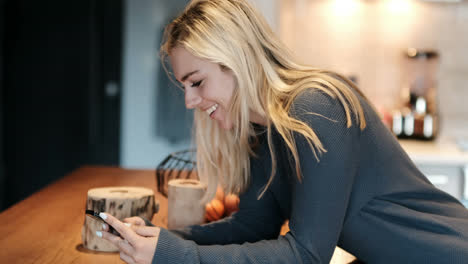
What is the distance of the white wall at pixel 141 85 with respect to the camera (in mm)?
3660

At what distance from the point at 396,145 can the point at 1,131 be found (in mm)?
3504

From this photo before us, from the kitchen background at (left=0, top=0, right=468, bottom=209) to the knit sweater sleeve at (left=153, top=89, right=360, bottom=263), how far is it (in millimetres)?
1964

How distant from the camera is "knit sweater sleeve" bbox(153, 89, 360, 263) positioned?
992mm

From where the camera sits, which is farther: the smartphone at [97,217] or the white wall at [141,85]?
the white wall at [141,85]

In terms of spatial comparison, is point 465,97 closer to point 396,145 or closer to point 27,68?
point 396,145

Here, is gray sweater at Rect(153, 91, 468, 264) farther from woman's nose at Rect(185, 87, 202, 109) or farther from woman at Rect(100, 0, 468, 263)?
woman's nose at Rect(185, 87, 202, 109)

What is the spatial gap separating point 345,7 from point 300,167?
252cm

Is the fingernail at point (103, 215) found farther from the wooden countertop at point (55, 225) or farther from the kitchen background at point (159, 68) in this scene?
the kitchen background at point (159, 68)

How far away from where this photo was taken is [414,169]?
116cm

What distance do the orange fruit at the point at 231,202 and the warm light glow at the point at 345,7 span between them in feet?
7.31

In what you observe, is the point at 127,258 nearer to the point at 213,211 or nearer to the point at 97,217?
the point at 97,217

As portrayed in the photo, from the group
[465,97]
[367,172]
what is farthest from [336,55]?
[367,172]

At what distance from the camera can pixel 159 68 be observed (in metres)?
3.69

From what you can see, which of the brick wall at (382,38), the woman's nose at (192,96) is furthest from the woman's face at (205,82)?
the brick wall at (382,38)
